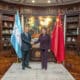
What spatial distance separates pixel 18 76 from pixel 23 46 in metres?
1.52

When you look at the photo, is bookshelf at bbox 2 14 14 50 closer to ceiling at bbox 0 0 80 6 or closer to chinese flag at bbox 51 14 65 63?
ceiling at bbox 0 0 80 6

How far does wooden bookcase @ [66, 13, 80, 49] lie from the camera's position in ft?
53.1

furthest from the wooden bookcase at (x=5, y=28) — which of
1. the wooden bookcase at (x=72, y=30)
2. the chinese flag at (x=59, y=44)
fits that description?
the chinese flag at (x=59, y=44)

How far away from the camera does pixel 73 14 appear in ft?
52.9

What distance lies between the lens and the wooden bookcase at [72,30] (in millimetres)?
16172

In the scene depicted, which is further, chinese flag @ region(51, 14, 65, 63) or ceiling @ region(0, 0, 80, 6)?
ceiling @ region(0, 0, 80, 6)

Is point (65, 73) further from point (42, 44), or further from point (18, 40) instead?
point (18, 40)

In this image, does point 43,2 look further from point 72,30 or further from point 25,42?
point 25,42

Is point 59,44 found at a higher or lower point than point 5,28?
lower

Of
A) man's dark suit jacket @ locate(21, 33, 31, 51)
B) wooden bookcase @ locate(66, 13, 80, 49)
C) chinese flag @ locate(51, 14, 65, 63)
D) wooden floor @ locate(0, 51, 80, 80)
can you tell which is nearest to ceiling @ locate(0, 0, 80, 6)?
wooden bookcase @ locate(66, 13, 80, 49)

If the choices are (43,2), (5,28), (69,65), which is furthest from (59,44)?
(43,2)

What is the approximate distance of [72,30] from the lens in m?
16.7

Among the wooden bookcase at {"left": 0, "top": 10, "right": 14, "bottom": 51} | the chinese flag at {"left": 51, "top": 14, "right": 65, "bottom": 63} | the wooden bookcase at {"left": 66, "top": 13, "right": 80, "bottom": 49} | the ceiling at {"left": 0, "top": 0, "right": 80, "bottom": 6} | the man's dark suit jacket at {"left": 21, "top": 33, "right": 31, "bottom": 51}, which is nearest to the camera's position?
the man's dark suit jacket at {"left": 21, "top": 33, "right": 31, "bottom": 51}

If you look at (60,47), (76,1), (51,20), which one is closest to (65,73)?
(60,47)
